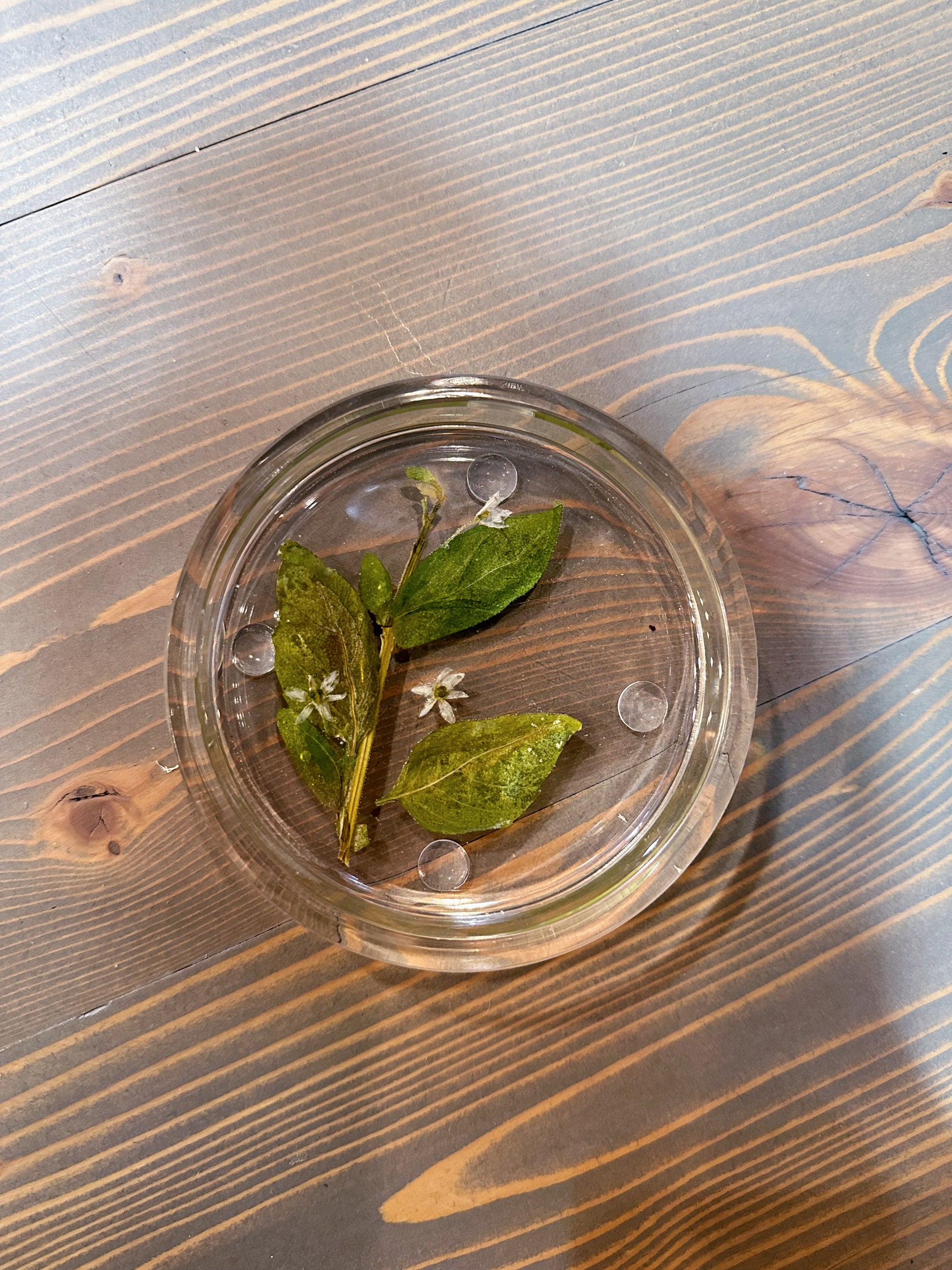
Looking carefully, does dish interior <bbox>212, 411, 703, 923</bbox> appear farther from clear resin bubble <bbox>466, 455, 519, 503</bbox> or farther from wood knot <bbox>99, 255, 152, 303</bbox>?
wood knot <bbox>99, 255, 152, 303</bbox>

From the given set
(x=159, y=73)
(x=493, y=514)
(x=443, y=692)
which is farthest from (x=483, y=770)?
(x=159, y=73)

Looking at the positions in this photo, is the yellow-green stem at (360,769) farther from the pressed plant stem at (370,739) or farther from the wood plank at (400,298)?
the wood plank at (400,298)

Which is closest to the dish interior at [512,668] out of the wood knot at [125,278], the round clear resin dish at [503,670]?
the round clear resin dish at [503,670]

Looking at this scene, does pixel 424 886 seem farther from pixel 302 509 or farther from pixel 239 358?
pixel 239 358

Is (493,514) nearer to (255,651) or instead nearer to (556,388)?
(556,388)

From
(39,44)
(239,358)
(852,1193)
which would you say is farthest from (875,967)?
(39,44)

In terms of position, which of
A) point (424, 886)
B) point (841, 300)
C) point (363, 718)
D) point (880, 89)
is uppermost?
point (880, 89)
